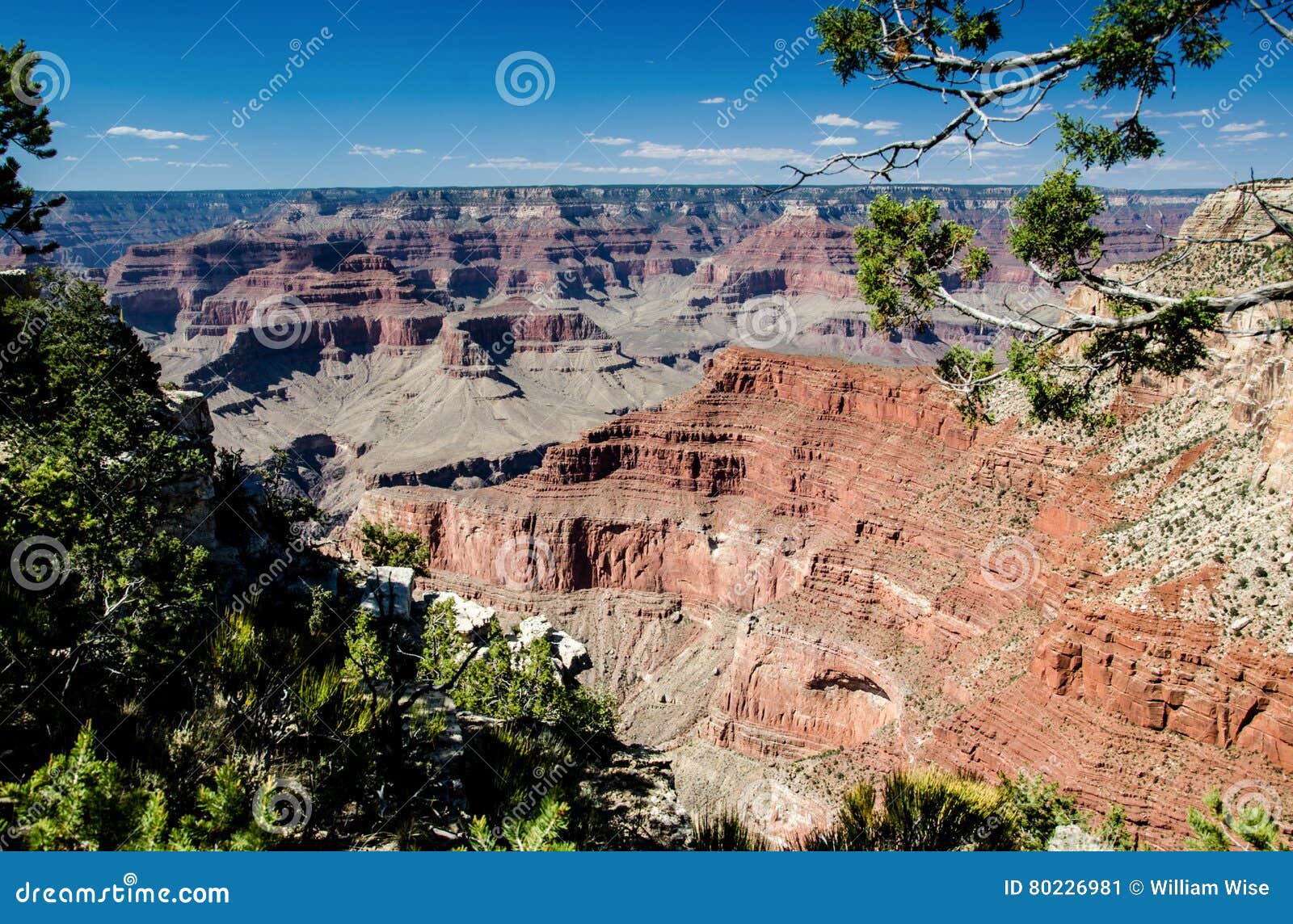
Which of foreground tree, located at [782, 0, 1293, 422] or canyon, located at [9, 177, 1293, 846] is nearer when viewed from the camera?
foreground tree, located at [782, 0, 1293, 422]

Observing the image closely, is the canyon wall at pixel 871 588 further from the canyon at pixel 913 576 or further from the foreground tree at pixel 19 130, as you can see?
the foreground tree at pixel 19 130

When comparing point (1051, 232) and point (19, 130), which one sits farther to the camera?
point (19, 130)

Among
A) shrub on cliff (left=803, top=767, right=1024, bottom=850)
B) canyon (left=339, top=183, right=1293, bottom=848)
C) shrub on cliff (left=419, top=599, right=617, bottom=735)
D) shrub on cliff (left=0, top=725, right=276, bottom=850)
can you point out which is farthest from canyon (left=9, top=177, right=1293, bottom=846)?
shrub on cliff (left=0, top=725, right=276, bottom=850)

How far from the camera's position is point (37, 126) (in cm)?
2669

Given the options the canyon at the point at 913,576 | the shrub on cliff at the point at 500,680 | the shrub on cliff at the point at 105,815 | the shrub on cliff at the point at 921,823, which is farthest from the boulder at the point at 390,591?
the shrub on cliff at the point at 921,823

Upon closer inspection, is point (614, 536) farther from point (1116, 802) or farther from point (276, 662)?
point (276, 662)

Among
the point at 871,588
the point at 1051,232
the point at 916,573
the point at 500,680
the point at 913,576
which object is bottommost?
the point at 871,588

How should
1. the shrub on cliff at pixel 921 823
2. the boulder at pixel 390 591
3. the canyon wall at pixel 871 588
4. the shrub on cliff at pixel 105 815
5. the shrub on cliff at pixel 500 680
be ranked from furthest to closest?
the boulder at pixel 390 591, the canyon wall at pixel 871 588, the shrub on cliff at pixel 500 680, the shrub on cliff at pixel 921 823, the shrub on cliff at pixel 105 815

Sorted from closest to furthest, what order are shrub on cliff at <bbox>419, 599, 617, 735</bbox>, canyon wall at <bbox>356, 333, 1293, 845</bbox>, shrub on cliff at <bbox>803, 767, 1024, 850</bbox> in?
1. shrub on cliff at <bbox>803, 767, 1024, 850</bbox>
2. shrub on cliff at <bbox>419, 599, 617, 735</bbox>
3. canyon wall at <bbox>356, 333, 1293, 845</bbox>

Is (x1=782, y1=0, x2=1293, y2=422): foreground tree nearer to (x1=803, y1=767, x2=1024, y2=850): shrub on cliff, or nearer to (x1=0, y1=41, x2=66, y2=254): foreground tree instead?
→ (x1=803, y1=767, x2=1024, y2=850): shrub on cliff

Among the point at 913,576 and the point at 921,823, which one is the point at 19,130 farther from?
the point at 913,576

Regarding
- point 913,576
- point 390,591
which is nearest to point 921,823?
point 390,591

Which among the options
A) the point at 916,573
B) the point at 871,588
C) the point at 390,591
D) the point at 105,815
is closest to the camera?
the point at 105,815

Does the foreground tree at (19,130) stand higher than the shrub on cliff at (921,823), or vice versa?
the foreground tree at (19,130)
